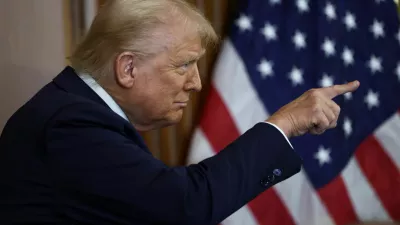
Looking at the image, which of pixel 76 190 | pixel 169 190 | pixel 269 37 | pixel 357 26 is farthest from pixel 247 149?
pixel 357 26

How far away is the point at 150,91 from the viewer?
39.6 inches

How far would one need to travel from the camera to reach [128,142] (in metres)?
0.87

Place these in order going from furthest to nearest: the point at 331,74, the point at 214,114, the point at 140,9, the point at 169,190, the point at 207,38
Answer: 1. the point at 331,74
2. the point at 214,114
3. the point at 207,38
4. the point at 140,9
5. the point at 169,190

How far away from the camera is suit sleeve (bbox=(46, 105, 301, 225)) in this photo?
2.68 ft

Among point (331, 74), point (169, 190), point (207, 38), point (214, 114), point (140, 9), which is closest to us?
point (169, 190)

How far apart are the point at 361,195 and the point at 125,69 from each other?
1.15m

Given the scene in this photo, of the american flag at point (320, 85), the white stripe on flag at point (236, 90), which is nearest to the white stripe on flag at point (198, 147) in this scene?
the american flag at point (320, 85)

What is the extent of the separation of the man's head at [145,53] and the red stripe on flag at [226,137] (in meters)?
0.60

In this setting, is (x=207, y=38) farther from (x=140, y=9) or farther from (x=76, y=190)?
A: (x=76, y=190)

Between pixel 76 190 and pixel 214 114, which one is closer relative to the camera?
pixel 76 190

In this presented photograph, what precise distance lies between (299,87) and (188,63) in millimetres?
795

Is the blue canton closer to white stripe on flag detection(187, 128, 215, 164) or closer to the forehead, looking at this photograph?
white stripe on flag detection(187, 128, 215, 164)

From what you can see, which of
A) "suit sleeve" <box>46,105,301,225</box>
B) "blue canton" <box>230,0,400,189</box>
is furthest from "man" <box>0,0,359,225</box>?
"blue canton" <box>230,0,400,189</box>

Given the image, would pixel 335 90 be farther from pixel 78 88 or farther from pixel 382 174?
→ pixel 382 174
